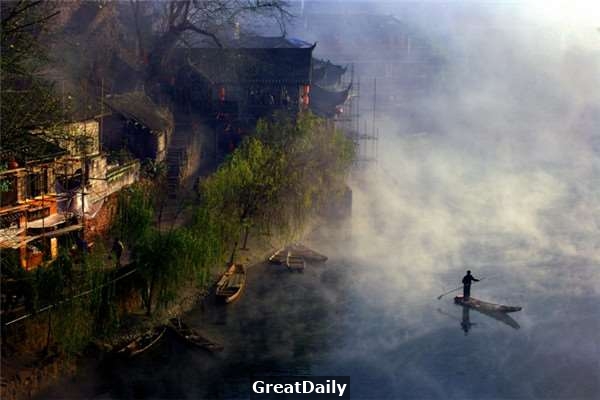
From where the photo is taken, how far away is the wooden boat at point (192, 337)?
49.3 feet

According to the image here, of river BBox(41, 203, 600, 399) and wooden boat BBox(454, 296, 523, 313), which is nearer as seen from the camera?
river BBox(41, 203, 600, 399)

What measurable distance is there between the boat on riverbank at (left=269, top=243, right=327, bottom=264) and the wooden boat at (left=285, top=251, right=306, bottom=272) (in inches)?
4.4

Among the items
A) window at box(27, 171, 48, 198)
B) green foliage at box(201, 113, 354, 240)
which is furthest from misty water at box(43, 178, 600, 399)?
window at box(27, 171, 48, 198)

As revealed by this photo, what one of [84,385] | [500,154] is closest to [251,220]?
[84,385]

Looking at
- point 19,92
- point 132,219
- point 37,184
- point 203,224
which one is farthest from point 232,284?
point 19,92


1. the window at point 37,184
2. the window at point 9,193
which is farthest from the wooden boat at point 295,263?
the window at point 9,193

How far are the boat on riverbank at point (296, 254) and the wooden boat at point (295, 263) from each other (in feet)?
0.37

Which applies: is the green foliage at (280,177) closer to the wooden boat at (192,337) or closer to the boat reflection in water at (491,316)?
the wooden boat at (192,337)

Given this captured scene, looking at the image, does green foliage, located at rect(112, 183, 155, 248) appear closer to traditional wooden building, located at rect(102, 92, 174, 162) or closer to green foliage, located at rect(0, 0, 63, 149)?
green foliage, located at rect(0, 0, 63, 149)

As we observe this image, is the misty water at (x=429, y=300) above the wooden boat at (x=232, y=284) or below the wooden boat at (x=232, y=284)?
below

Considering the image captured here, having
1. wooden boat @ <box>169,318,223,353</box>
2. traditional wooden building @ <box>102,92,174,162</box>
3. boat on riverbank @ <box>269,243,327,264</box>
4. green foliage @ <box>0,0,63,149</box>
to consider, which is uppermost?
green foliage @ <box>0,0,63,149</box>

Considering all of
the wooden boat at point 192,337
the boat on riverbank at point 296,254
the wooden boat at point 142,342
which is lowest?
the boat on riverbank at point 296,254

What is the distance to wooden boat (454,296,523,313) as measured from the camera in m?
17.3

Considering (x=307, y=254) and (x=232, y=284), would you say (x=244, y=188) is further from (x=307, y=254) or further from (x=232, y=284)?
(x=307, y=254)
